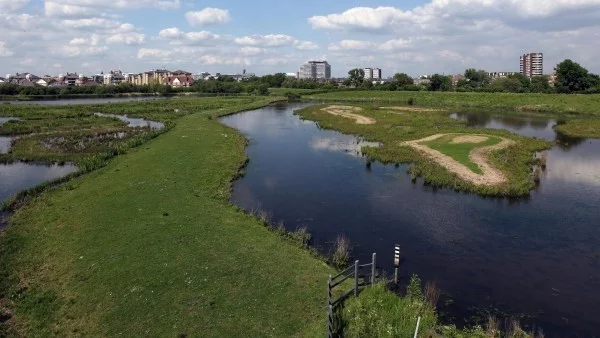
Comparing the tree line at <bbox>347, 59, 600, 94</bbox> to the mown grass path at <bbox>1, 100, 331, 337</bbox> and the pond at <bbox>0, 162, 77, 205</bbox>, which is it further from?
the pond at <bbox>0, 162, 77, 205</bbox>

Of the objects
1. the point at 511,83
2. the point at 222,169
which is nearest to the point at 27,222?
the point at 222,169

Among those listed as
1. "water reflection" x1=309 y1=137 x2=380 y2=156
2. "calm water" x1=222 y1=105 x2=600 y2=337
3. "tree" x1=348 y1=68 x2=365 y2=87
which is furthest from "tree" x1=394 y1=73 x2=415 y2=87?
"calm water" x1=222 y1=105 x2=600 y2=337

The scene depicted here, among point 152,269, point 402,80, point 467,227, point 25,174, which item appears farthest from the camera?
point 402,80

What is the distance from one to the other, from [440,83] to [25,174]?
138m

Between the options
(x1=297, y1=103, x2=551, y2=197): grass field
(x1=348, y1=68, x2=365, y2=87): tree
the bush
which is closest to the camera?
the bush

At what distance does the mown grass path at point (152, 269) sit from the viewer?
14344mm

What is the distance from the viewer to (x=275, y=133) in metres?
60.3

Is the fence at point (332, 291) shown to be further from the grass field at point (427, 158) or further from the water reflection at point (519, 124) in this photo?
the water reflection at point (519, 124)

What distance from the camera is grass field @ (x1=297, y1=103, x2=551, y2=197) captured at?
99.7ft

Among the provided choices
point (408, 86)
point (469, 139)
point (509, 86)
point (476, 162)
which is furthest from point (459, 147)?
point (408, 86)

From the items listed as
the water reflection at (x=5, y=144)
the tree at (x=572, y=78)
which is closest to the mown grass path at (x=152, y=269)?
the water reflection at (x=5, y=144)

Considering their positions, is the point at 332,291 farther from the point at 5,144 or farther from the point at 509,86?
the point at 509,86

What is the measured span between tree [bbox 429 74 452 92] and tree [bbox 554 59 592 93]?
37.9 m

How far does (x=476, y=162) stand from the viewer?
36250 millimetres
